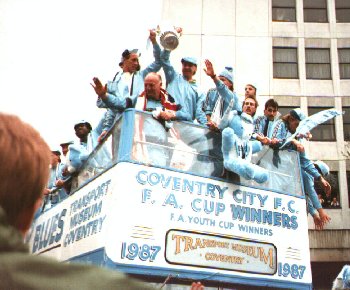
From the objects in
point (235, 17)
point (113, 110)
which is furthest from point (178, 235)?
point (235, 17)

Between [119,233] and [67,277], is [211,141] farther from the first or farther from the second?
[67,277]

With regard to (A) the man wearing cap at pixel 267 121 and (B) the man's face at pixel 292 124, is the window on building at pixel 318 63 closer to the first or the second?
(A) the man wearing cap at pixel 267 121

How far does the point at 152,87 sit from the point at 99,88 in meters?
0.62

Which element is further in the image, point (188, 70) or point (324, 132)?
point (324, 132)

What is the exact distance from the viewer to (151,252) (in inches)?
174

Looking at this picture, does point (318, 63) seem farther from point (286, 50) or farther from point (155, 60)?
point (155, 60)

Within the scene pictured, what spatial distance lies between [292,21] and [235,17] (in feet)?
8.40

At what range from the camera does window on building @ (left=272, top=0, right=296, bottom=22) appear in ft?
70.5

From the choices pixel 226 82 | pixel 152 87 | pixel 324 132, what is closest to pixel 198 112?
pixel 226 82

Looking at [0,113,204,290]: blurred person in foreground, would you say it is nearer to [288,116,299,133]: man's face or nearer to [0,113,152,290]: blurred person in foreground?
[0,113,152,290]: blurred person in foreground

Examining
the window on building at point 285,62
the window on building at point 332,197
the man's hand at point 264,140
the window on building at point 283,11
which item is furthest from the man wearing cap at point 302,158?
the window on building at point 283,11

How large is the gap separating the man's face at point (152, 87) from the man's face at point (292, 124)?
1998 mm

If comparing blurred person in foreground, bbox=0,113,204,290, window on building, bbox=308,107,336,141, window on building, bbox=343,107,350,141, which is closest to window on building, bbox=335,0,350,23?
window on building, bbox=343,107,350,141

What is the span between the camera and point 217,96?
626 cm
